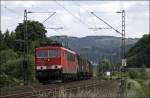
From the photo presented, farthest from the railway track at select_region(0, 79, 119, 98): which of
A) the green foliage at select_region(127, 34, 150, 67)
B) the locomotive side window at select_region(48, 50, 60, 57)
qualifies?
the green foliage at select_region(127, 34, 150, 67)

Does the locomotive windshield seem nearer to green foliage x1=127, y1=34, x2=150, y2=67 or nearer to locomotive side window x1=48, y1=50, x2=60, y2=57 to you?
locomotive side window x1=48, y1=50, x2=60, y2=57

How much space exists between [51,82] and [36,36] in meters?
31.7

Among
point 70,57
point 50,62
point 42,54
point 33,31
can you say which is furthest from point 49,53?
point 33,31

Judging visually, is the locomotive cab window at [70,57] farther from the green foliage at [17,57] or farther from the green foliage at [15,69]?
the green foliage at [15,69]

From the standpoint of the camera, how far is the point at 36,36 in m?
79.2

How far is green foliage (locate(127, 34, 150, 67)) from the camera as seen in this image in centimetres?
12644

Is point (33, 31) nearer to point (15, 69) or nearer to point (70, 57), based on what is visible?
point (15, 69)

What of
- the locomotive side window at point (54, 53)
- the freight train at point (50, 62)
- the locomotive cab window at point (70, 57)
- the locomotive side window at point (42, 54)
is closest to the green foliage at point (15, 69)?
the locomotive cab window at point (70, 57)

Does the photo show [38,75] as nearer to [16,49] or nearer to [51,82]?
[51,82]

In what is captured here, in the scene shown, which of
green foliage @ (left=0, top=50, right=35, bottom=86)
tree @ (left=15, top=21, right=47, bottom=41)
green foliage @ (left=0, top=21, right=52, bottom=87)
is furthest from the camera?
tree @ (left=15, top=21, right=47, bottom=41)

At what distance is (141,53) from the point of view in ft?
428

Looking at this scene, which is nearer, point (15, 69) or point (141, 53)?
point (15, 69)

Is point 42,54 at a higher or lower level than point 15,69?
higher

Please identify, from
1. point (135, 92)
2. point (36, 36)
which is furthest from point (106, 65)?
point (135, 92)
